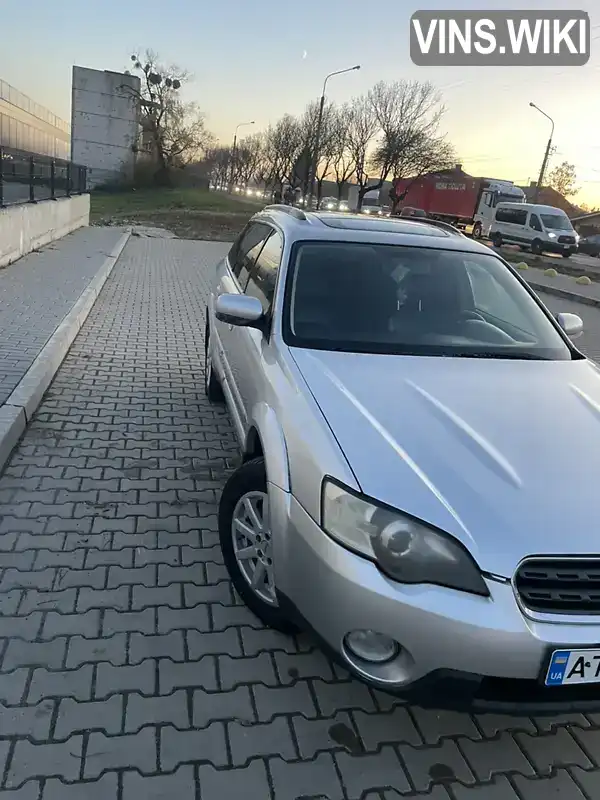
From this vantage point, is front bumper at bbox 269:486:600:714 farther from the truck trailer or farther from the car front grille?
the truck trailer

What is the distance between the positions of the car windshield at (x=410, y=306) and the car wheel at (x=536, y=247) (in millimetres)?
26785

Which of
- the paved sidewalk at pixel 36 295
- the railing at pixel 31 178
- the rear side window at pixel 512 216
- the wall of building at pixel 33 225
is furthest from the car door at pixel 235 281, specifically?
the rear side window at pixel 512 216

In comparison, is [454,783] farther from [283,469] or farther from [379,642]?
[283,469]

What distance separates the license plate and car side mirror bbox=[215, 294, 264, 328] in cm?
205

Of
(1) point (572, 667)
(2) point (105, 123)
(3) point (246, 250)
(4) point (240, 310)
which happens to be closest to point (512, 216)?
(3) point (246, 250)

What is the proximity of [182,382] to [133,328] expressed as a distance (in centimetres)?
253

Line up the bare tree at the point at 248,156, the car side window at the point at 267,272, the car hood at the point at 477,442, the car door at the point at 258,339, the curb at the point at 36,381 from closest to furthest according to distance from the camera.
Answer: the car hood at the point at 477,442
the car door at the point at 258,339
the car side window at the point at 267,272
the curb at the point at 36,381
the bare tree at the point at 248,156

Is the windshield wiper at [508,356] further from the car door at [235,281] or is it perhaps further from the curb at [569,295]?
the curb at [569,295]

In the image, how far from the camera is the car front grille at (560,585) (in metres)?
1.92

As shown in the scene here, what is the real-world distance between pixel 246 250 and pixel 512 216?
28341 mm

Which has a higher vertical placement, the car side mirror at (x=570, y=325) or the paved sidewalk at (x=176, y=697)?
the car side mirror at (x=570, y=325)

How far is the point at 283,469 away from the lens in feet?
7.91

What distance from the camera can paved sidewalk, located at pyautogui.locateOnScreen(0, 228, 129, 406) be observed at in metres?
5.93

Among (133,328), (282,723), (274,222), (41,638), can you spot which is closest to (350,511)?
(282,723)
